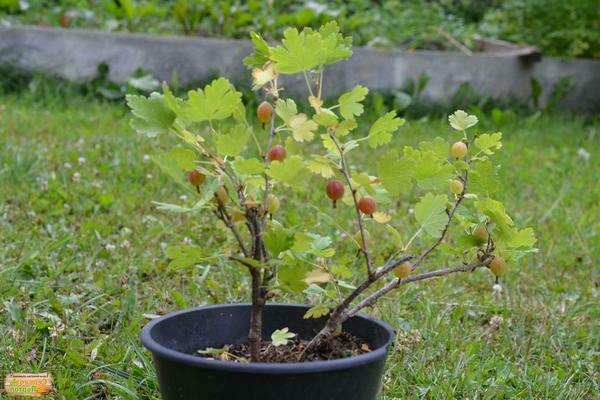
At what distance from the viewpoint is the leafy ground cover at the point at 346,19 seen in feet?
19.1

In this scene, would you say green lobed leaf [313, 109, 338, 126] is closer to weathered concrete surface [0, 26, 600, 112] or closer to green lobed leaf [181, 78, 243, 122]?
green lobed leaf [181, 78, 243, 122]

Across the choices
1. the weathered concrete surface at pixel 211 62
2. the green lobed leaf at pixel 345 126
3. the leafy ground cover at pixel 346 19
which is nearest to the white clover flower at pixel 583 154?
the weathered concrete surface at pixel 211 62

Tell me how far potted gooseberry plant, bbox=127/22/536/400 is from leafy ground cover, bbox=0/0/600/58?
3986mm

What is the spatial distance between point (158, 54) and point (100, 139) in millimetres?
1588

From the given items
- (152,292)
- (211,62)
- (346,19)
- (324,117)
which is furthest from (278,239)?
(346,19)

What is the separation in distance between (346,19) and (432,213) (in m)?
5.22

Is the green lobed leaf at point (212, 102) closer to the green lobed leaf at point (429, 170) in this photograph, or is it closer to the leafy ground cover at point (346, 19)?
the green lobed leaf at point (429, 170)

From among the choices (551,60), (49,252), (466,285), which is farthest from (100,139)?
(551,60)

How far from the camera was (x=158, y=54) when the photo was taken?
543 cm

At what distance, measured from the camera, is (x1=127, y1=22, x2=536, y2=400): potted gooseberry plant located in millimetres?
1321

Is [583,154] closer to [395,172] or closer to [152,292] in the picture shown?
[152,292]

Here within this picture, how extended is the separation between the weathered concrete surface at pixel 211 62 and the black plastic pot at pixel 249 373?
3.99 metres

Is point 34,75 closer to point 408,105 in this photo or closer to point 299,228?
point 408,105

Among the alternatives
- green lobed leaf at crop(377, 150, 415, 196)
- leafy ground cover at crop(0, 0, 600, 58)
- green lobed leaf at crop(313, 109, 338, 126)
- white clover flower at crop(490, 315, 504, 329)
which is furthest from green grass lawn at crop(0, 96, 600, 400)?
leafy ground cover at crop(0, 0, 600, 58)
